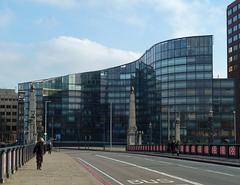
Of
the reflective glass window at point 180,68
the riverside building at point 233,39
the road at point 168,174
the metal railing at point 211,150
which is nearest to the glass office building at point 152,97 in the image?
the reflective glass window at point 180,68

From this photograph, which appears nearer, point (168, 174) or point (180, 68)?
point (168, 174)

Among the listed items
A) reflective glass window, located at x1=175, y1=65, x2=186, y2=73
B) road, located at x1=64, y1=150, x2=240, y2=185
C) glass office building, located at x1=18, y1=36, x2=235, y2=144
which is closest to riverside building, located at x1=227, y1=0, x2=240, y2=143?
reflective glass window, located at x1=175, y1=65, x2=186, y2=73

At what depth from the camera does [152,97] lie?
479ft

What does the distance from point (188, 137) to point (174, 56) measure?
2173 centimetres

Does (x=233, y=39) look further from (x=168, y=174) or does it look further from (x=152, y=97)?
(x=168, y=174)

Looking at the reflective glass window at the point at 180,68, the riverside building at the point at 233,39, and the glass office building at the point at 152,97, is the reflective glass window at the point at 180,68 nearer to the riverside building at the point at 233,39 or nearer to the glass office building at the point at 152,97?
the glass office building at the point at 152,97

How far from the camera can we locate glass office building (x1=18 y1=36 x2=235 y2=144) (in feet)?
431

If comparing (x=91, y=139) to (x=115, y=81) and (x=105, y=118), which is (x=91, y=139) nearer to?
(x=105, y=118)

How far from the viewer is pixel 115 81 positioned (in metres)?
174

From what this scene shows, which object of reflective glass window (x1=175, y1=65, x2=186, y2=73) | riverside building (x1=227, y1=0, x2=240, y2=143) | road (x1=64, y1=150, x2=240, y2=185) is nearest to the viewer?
road (x1=64, y1=150, x2=240, y2=185)

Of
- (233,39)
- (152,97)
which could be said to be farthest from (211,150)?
(233,39)

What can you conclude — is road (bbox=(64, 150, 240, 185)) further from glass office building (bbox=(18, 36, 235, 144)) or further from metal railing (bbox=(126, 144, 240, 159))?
glass office building (bbox=(18, 36, 235, 144))

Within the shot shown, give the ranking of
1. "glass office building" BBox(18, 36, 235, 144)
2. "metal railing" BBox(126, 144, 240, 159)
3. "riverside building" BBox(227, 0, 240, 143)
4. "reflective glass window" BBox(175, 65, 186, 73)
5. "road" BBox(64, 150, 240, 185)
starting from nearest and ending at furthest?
"road" BBox(64, 150, 240, 185) < "metal railing" BBox(126, 144, 240, 159) < "glass office building" BBox(18, 36, 235, 144) < "reflective glass window" BBox(175, 65, 186, 73) < "riverside building" BBox(227, 0, 240, 143)

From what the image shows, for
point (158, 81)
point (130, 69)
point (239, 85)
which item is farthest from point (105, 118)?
point (239, 85)
